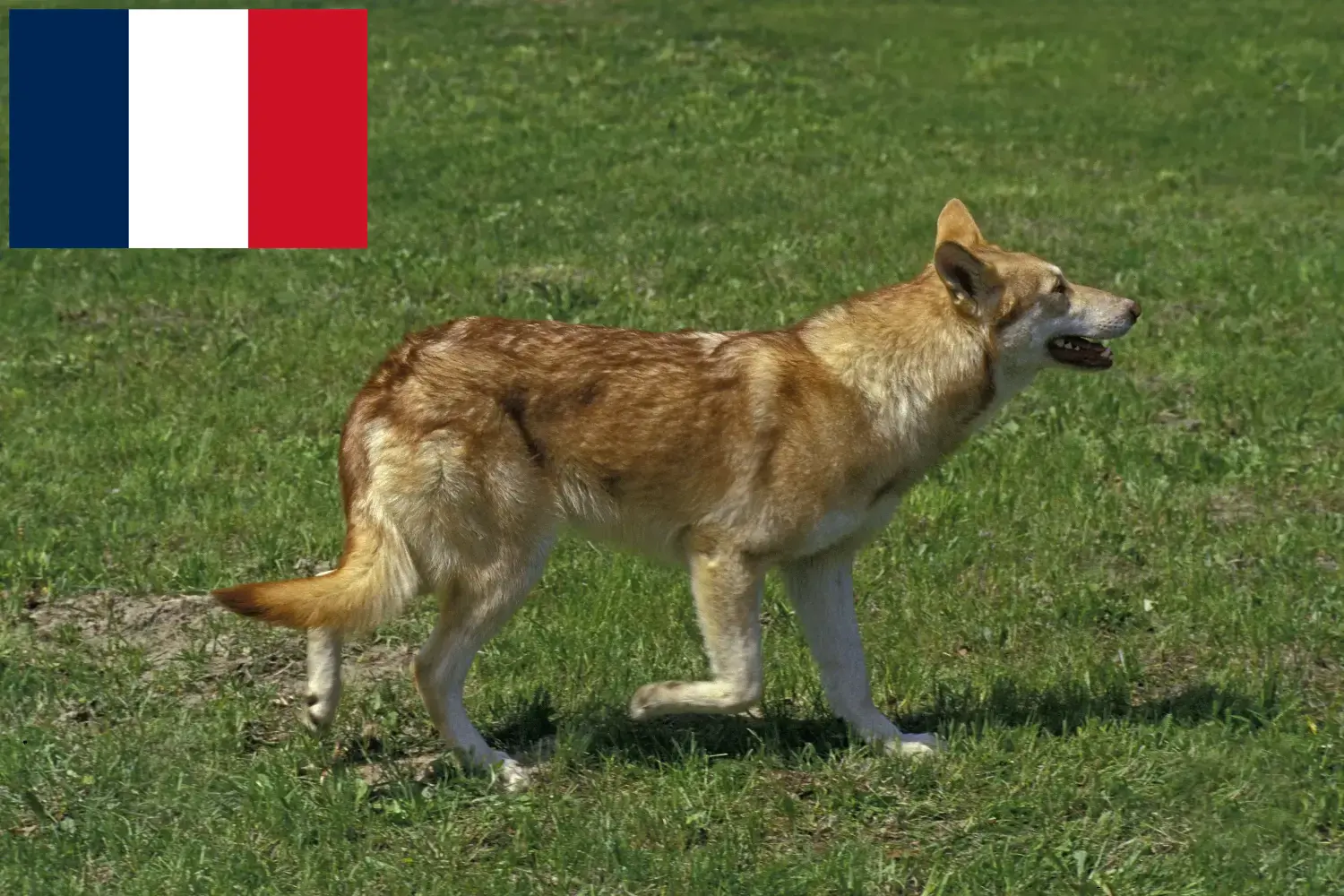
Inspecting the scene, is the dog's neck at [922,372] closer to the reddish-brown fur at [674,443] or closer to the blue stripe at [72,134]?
the reddish-brown fur at [674,443]

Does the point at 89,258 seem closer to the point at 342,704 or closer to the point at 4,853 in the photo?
the point at 342,704

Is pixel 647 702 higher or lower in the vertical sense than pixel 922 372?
lower

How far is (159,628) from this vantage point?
7121 mm

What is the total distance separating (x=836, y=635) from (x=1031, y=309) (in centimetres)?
139

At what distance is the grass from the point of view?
5.31 metres

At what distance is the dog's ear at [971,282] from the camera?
5965 mm

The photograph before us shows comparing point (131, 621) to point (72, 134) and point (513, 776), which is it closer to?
point (513, 776)

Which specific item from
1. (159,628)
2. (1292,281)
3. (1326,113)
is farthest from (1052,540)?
(1326,113)

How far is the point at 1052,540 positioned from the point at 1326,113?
14.0m

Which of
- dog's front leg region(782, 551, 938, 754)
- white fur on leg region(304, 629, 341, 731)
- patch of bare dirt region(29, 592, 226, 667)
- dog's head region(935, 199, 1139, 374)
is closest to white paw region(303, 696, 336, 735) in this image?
white fur on leg region(304, 629, 341, 731)

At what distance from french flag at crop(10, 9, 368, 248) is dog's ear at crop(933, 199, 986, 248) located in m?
8.23

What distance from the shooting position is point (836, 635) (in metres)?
6.07

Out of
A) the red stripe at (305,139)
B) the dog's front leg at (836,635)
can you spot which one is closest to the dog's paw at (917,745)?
the dog's front leg at (836,635)

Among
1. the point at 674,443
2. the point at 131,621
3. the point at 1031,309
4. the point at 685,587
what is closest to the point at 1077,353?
the point at 1031,309
